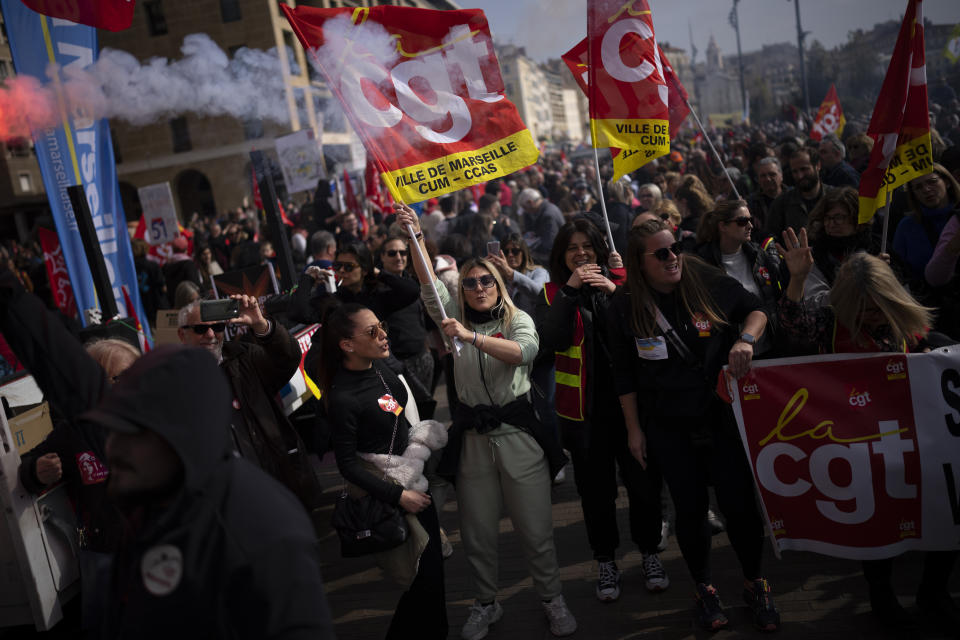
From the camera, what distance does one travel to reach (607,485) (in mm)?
4090

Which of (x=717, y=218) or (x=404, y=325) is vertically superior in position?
(x=717, y=218)

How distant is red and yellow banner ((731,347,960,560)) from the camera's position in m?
3.33

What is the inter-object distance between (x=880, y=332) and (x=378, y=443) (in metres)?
2.45

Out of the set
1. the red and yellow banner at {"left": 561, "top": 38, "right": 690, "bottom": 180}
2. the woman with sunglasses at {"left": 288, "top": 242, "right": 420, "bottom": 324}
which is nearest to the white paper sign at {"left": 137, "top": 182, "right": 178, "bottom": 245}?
the woman with sunglasses at {"left": 288, "top": 242, "right": 420, "bottom": 324}

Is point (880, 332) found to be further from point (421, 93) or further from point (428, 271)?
point (421, 93)

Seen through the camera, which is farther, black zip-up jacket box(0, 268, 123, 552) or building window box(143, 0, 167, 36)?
building window box(143, 0, 167, 36)

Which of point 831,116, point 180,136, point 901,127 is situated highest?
point 180,136

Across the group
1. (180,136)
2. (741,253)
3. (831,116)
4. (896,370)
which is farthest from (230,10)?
(896,370)

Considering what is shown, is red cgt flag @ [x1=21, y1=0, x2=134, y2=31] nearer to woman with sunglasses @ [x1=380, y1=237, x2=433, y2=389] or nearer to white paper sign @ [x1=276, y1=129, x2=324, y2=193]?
woman with sunglasses @ [x1=380, y1=237, x2=433, y2=389]

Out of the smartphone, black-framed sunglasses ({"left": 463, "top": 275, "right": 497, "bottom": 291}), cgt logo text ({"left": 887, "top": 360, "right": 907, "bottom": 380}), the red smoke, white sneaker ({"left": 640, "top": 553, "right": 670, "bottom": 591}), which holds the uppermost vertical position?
the red smoke

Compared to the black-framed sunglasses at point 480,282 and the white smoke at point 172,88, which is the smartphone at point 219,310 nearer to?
the black-framed sunglasses at point 480,282

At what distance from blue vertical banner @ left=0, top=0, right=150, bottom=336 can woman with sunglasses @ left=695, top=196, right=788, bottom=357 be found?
587 centimetres

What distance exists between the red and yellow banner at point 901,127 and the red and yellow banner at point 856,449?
1.36 meters

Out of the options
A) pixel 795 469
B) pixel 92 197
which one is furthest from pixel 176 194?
pixel 795 469
